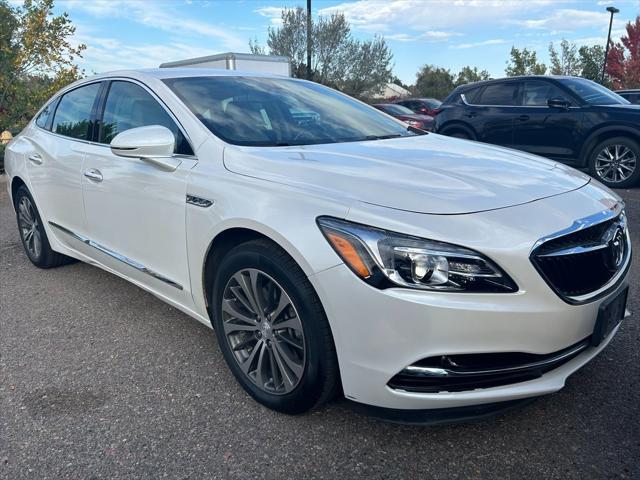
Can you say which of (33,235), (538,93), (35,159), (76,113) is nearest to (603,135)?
(538,93)

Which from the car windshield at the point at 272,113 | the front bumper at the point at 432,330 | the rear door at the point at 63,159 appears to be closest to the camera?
the front bumper at the point at 432,330

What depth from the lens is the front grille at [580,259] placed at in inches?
74.8

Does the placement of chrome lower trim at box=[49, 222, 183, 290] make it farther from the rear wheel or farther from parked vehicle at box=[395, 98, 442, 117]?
parked vehicle at box=[395, 98, 442, 117]

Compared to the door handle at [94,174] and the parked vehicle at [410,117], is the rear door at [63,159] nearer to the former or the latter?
the door handle at [94,174]

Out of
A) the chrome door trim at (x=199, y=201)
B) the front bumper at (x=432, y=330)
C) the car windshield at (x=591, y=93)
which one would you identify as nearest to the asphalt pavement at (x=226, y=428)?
the front bumper at (x=432, y=330)

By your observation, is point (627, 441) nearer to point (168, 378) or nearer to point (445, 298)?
point (445, 298)

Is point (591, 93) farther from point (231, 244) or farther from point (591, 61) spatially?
point (591, 61)

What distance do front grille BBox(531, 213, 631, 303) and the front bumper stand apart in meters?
0.07

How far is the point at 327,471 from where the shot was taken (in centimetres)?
205

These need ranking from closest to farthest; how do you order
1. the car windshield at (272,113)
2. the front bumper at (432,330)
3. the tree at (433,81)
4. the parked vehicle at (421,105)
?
1. the front bumper at (432,330)
2. the car windshield at (272,113)
3. the parked vehicle at (421,105)
4. the tree at (433,81)

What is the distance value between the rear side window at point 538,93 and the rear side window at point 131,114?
22.2 ft

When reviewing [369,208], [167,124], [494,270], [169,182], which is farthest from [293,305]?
[167,124]

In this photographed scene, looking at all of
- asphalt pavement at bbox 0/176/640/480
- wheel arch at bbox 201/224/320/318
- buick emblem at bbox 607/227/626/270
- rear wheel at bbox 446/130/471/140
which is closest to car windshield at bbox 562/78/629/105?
rear wheel at bbox 446/130/471/140

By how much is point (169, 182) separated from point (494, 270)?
5.38 ft
